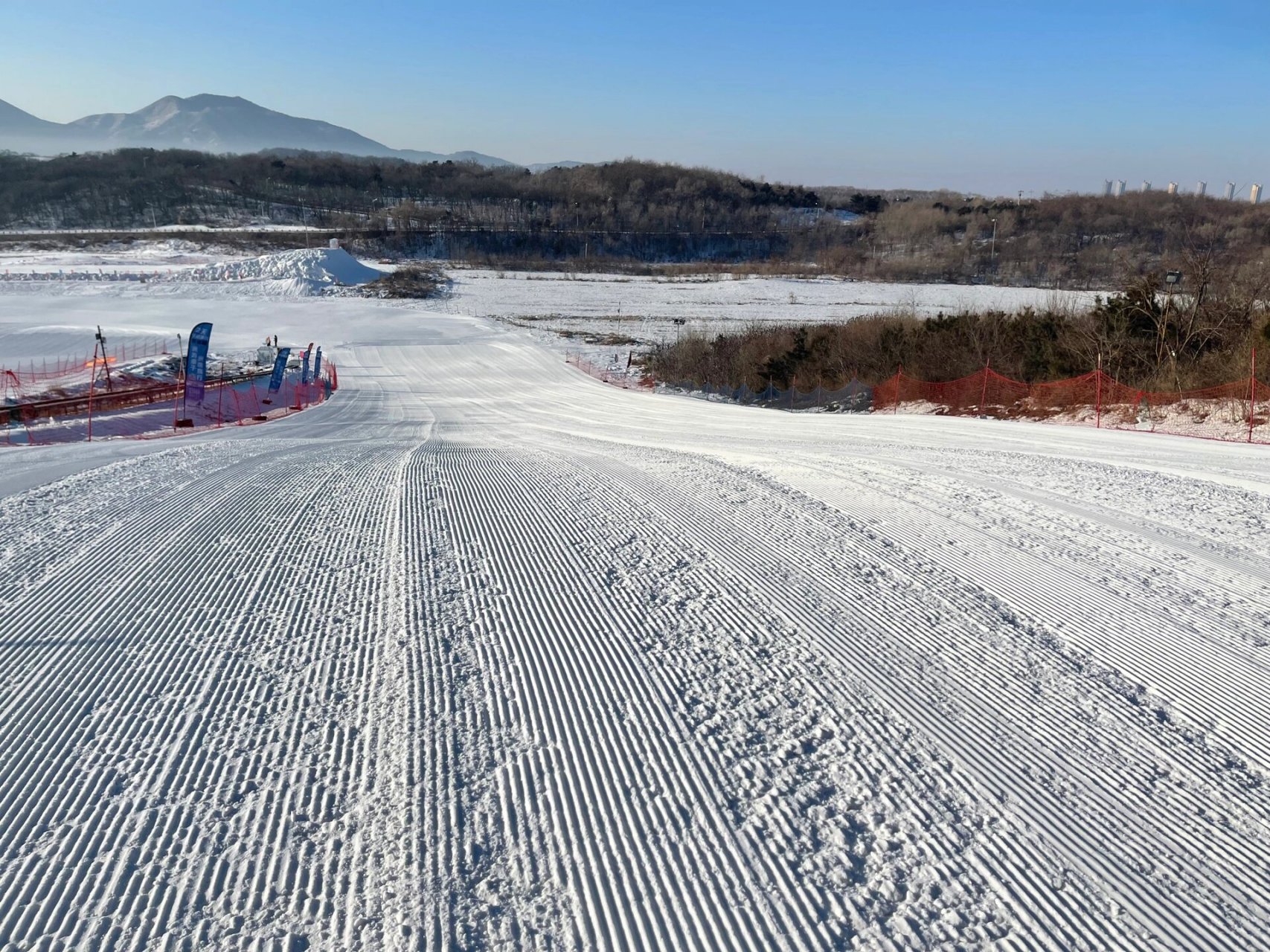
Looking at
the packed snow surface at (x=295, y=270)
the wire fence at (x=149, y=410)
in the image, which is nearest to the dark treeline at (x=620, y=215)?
the packed snow surface at (x=295, y=270)

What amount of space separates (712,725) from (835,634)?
1.75m

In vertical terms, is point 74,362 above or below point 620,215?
below

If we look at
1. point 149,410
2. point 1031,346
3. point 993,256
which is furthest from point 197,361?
point 993,256

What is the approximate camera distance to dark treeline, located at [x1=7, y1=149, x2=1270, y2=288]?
343 feet

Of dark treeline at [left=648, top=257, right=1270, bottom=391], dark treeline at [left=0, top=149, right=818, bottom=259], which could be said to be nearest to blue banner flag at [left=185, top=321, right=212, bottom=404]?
dark treeline at [left=648, top=257, right=1270, bottom=391]

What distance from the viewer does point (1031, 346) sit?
97.6ft

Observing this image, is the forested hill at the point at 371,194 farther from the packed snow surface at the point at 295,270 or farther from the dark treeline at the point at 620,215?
the packed snow surface at the point at 295,270

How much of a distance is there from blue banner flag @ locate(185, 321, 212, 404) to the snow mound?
43.7 m

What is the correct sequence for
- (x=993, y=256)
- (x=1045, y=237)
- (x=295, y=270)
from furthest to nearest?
(x=1045, y=237)
(x=993, y=256)
(x=295, y=270)

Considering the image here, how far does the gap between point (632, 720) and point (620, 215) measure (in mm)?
138016

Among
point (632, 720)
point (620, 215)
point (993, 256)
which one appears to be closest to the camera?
point (632, 720)

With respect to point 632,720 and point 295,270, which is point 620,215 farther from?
point 632,720

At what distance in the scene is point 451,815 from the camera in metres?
4.40

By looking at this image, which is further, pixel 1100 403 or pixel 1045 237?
pixel 1045 237
